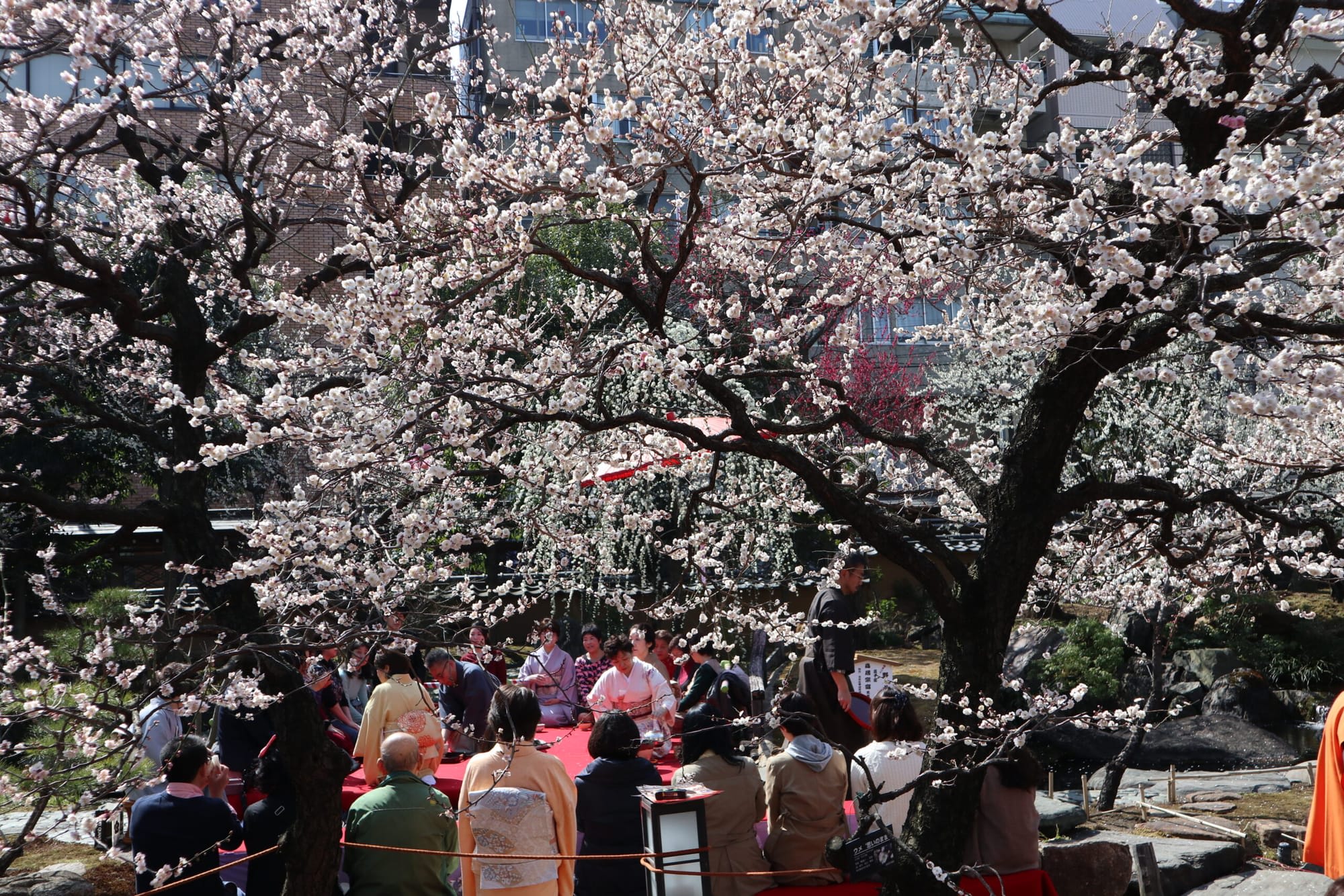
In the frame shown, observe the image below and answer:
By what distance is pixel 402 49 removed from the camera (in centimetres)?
948

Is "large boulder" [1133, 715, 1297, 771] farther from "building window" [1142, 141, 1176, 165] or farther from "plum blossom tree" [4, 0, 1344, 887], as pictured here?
"building window" [1142, 141, 1176, 165]

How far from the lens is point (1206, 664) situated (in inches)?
568

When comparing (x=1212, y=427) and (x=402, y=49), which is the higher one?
(x=402, y=49)

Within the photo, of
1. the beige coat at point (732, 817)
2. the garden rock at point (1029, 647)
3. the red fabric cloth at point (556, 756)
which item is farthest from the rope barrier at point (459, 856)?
the garden rock at point (1029, 647)

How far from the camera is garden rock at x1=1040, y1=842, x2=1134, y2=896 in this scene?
19.4ft

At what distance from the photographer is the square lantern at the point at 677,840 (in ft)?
13.5

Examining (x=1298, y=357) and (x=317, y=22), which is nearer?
(x=1298, y=357)

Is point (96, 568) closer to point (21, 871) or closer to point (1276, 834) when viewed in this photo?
point (21, 871)

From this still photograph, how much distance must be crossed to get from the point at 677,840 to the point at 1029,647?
37.6 ft

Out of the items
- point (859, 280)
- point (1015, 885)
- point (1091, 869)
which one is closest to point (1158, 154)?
point (859, 280)

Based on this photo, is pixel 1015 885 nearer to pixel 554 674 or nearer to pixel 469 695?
pixel 554 674

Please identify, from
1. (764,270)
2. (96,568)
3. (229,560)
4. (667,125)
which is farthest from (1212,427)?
(96,568)

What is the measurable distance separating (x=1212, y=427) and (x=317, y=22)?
12676mm

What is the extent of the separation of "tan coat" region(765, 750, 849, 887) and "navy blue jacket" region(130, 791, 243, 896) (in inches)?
102
